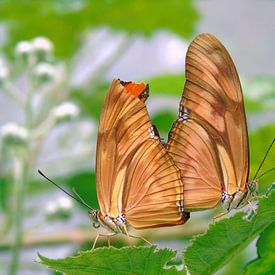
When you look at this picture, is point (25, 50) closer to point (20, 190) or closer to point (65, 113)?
point (65, 113)

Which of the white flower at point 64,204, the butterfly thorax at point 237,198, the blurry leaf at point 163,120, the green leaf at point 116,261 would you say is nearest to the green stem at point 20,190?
the white flower at point 64,204

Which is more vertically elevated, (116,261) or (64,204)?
(64,204)

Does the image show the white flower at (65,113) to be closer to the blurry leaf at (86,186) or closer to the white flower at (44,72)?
the white flower at (44,72)

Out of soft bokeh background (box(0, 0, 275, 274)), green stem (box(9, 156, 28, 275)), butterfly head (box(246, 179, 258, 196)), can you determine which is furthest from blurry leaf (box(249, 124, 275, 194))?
green stem (box(9, 156, 28, 275))

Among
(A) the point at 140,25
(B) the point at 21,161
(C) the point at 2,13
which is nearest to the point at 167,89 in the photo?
(B) the point at 21,161

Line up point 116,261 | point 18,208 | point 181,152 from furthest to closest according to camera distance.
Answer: point 18,208
point 181,152
point 116,261

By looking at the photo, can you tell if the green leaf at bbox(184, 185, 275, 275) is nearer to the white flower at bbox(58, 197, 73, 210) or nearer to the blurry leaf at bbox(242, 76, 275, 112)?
the blurry leaf at bbox(242, 76, 275, 112)

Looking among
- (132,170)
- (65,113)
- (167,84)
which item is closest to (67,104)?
(65,113)
